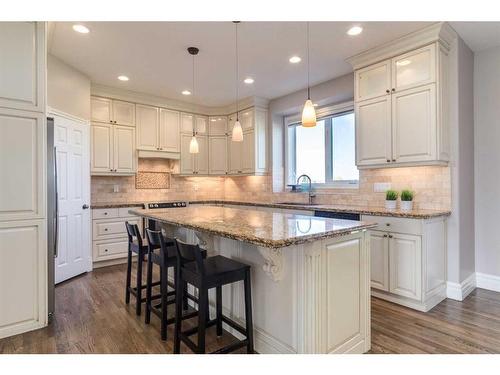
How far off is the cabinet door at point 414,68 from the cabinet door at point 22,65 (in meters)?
3.33

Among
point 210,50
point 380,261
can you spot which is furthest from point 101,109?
point 380,261

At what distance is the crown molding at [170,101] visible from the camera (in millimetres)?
4605

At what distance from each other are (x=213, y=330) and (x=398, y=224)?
6.45 ft

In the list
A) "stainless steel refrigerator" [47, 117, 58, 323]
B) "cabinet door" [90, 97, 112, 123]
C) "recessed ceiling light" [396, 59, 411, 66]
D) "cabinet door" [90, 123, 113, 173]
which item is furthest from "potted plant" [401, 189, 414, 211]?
"cabinet door" [90, 97, 112, 123]

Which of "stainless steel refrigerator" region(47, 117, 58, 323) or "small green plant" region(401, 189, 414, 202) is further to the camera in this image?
"small green plant" region(401, 189, 414, 202)

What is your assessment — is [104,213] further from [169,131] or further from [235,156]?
[235,156]

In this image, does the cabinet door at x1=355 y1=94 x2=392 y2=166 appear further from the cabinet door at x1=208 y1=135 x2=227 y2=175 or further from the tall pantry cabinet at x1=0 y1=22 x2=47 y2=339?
the tall pantry cabinet at x1=0 y1=22 x2=47 y2=339

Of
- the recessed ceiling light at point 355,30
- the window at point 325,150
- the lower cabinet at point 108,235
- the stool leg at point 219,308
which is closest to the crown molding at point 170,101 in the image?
the window at point 325,150

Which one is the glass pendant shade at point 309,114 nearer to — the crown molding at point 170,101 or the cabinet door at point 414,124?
the cabinet door at point 414,124

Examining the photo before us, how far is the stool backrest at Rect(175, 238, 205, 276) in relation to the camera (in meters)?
1.83

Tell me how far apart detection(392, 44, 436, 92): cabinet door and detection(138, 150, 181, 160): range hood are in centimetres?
364
